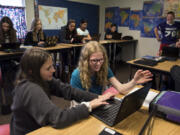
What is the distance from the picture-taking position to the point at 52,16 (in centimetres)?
489

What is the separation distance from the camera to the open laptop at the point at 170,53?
2.78 metres

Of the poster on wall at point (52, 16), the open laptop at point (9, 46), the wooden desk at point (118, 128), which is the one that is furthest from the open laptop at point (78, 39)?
the wooden desk at point (118, 128)

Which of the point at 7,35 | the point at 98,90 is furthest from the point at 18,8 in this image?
the point at 98,90

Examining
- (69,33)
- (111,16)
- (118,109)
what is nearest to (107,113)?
(118,109)

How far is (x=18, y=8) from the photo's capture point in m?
4.21

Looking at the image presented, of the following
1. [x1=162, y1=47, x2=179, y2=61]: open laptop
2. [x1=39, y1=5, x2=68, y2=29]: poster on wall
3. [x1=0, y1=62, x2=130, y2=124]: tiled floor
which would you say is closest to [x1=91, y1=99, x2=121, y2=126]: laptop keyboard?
[x1=0, y1=62, x2=130, y2=124]: tiled floor

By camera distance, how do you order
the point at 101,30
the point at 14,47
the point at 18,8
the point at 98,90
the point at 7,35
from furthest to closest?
the point at 101,30 < the point at 18,8 < the point at 7,35 < the point at 14,47 < the point at 98,90

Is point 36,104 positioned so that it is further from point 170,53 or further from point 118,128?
point 170,53

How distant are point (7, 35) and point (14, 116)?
9.76 ft

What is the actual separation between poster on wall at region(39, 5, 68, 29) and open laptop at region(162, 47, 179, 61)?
3321 mm

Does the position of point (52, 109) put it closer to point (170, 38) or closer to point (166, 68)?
point (166, 68)

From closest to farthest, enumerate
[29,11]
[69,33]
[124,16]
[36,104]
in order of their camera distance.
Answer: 1. [36,104]
2. [69,33]
3. [29,11]
4. [124,16]

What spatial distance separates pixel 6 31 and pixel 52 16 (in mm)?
1754

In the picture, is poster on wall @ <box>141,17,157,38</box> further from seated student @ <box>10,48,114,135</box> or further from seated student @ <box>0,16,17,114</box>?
seated student @ <box>10,48,114,135</box>
